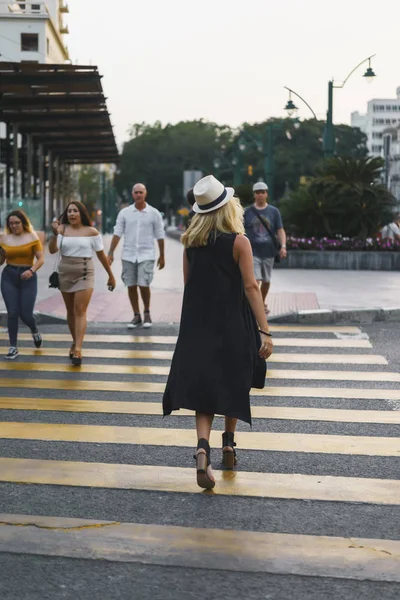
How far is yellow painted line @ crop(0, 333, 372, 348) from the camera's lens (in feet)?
37.9

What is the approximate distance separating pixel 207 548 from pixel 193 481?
3.77ft

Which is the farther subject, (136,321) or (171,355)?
(136,321)

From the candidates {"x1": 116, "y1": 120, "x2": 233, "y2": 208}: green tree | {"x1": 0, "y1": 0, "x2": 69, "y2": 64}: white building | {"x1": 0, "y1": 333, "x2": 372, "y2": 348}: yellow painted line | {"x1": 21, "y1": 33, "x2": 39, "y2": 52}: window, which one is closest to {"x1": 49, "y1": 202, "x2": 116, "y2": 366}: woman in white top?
{"x1": 0, "y1": 333, "x2": 372, "y2": 348}: yellow painted line

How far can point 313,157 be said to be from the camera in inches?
4198

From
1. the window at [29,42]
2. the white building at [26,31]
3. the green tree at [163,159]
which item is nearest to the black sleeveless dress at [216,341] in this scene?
the white building at [26,31]

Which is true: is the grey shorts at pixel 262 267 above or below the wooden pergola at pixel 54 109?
below

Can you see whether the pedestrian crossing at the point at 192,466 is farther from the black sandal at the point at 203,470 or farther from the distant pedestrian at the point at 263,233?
the distant pedestrian at the point at 263,233

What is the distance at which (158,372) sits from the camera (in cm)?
954

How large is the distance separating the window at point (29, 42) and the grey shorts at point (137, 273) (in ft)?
242

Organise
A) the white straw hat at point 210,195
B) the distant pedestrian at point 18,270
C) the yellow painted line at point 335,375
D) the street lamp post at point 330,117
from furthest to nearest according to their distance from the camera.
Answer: the street lamp post at point 330,117, the distant pedestrian at point 18,270, the yellow painted line at point 335,375, the white straw hat at point 210,195

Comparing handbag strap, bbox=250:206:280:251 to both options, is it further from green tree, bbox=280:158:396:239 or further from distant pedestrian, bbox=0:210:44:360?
green tree, bbox=280:158:396:239

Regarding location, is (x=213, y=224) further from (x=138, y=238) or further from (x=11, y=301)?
(x=138, y=238)

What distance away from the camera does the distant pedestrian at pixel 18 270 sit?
34.4 ft

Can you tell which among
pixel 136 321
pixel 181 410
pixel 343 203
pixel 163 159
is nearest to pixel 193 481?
pixel 181 410
